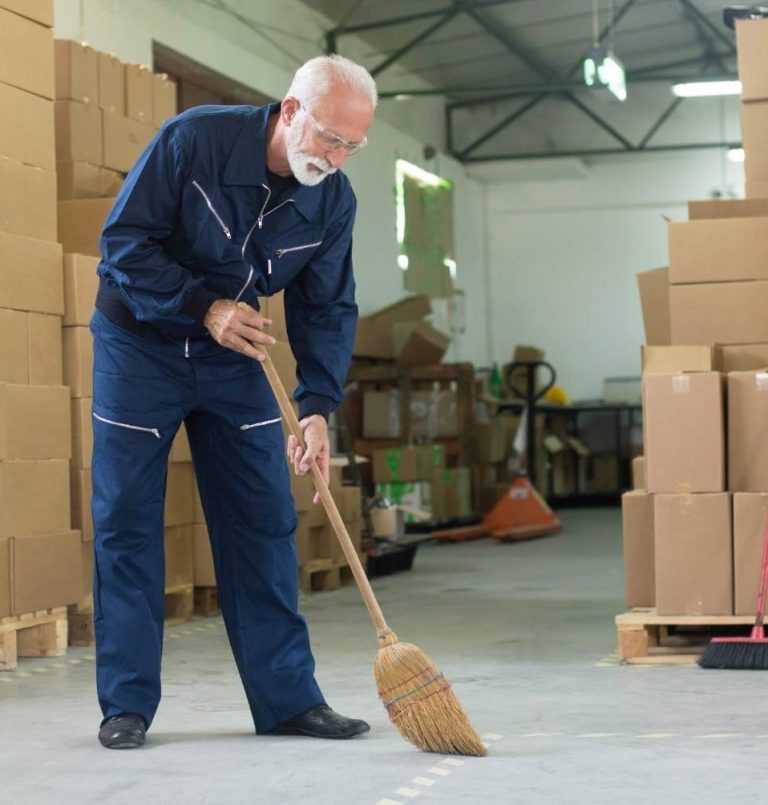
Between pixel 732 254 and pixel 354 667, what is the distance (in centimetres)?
194

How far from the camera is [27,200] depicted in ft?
16.1

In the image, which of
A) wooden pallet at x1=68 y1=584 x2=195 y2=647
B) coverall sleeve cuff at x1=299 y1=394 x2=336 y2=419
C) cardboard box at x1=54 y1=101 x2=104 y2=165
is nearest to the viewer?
coverall sleeve cuff at x1=299 y1=394 x2=336 y2=419

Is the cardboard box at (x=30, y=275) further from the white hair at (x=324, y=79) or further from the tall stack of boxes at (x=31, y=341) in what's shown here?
the white hair at (x=324, y=79)

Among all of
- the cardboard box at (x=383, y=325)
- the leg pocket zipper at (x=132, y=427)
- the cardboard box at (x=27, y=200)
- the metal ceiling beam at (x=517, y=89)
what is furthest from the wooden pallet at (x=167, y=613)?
the metal ceiling beam at (x=517, y=89)

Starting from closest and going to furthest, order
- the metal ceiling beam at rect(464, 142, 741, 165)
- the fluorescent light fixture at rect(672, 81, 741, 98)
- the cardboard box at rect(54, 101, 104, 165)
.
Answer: the cardboard box at rect(54, 101, 104, 165)
the fluorescent light fixture at rect(672, 81, 741, 98)
the metal ceiling beam at rect(464, 142, 741, 165)

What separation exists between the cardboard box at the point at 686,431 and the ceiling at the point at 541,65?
7.14 m

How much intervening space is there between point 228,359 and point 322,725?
2.82ft

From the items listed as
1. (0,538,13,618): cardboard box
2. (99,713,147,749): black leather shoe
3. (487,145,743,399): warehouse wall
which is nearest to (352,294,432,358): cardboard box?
(487,145,743,399): warehouse wall

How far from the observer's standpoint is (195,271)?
3113 mm

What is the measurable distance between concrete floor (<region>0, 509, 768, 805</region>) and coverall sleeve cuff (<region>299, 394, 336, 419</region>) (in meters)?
0.74

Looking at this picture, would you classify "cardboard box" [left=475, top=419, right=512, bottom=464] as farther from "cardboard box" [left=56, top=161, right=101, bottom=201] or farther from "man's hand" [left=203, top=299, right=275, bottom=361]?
"man's hand" [left=203, top=299, right=275, bottom=361]

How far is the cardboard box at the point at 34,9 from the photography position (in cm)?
489

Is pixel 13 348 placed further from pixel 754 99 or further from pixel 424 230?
pixel 424 230

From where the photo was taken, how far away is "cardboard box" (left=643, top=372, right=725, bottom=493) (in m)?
4.50
